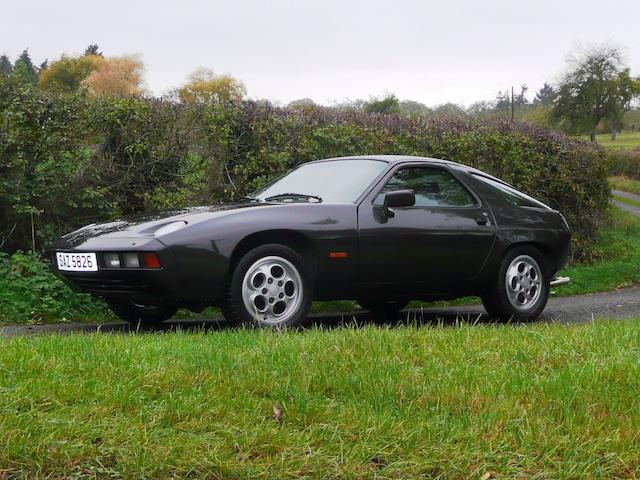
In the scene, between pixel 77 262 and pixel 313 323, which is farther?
pixel 313 323

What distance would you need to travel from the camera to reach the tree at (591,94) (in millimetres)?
67875

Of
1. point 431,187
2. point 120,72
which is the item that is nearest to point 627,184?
point 431,187

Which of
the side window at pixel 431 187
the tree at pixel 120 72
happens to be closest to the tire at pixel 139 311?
the side window at pixel 431 187

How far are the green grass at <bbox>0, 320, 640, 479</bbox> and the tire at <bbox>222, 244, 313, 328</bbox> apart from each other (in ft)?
3.65

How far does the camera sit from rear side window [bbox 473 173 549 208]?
24.7 feet

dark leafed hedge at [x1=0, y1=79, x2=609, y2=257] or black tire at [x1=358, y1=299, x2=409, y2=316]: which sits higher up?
dark leafed hedge at [x1=0, y1=79, x2=609, y2=257]

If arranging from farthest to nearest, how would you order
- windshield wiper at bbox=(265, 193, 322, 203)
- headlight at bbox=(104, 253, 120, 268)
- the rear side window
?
the rear side window → windshield wiper at bbox=(265, 193, 322, 203) → headlight at bbox=(104, 253, 120, 268)

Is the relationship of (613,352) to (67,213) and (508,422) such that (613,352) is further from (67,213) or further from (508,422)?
(67,213)

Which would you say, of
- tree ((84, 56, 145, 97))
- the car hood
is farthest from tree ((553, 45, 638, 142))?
the car hood

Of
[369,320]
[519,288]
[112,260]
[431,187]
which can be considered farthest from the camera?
[369,320]

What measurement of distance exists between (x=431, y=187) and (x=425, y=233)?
1.92ft

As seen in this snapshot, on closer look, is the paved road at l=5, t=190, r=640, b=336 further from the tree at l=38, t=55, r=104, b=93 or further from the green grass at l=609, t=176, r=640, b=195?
the tree at l=38, t=55, r=104, b=93

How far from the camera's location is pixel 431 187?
7141 mm

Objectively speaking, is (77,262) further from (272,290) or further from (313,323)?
(313,323)
